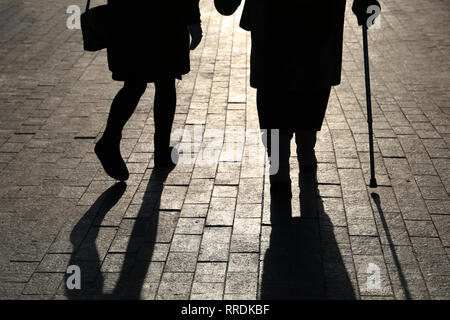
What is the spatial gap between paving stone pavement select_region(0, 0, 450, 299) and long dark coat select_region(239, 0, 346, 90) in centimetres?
83

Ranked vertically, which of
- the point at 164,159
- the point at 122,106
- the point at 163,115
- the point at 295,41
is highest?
the point at 295,41

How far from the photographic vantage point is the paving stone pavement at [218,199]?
3.97 metres

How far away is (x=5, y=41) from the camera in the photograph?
8.63 m

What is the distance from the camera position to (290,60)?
15.2ft

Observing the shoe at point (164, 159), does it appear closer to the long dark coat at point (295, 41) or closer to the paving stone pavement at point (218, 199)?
the paving stone pavement at point (218, 199)

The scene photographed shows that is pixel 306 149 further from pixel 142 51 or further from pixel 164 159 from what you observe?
pixel 142 51

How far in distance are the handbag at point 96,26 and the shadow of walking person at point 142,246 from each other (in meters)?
1.08

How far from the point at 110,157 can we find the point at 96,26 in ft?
3.04

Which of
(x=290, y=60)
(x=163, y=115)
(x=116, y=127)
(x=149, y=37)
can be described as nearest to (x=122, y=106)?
(x=116, y=127)

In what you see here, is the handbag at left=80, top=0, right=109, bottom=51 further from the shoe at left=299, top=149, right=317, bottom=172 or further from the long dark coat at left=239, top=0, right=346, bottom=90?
the shoe at left=299, top=149, right=317, bottom=172

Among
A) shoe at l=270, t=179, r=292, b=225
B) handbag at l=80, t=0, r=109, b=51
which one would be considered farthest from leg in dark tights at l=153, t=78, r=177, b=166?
shoe at l=270, t=179, r=292, b=225

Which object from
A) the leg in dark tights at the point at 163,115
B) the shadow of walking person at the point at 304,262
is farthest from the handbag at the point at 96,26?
the shadow of walking person at the point at 304,262
